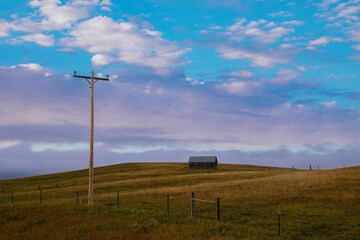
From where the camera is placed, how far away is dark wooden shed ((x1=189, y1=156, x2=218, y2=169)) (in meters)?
104

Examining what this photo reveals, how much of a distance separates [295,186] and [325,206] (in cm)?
958

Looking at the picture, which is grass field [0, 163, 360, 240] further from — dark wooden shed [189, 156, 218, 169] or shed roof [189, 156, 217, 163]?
shed roof [189, 156, 217, 163]

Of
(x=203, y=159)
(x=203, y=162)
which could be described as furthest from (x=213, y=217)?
(x=203, y=159)

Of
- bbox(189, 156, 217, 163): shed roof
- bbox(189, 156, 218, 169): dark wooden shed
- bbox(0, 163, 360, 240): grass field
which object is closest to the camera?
bbox(0, 163, 360, 240): grass field

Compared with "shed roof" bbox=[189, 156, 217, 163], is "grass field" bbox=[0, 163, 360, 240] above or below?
below

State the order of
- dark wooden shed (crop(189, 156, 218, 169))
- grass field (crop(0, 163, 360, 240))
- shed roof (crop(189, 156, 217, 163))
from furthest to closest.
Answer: shed roof (crop(189, 156, 217, 163)), dark wooden shed (crop(189, 156, 218, 169)), grass field (crop(0, 163, 360, 240))

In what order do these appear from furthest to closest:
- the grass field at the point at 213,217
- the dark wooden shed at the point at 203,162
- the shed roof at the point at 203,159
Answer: the shed roof at the point at 203,159
the dark wooden shed at the point at 203,162
the grass field at the point at 213,217

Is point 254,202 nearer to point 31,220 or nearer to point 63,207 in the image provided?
point 63,207


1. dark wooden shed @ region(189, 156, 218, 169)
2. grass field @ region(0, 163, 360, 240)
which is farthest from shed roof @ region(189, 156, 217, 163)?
grass field @ region(0, 163, 360, 240)

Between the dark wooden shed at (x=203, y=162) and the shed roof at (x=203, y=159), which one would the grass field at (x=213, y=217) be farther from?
the shed roof at (x=203, y=159)

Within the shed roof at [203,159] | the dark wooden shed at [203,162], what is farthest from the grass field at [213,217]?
the shed roof at [203,159]

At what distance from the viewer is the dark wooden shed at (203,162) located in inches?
4102

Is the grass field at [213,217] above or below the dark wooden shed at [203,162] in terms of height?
below

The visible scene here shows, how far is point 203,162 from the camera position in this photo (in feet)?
344
